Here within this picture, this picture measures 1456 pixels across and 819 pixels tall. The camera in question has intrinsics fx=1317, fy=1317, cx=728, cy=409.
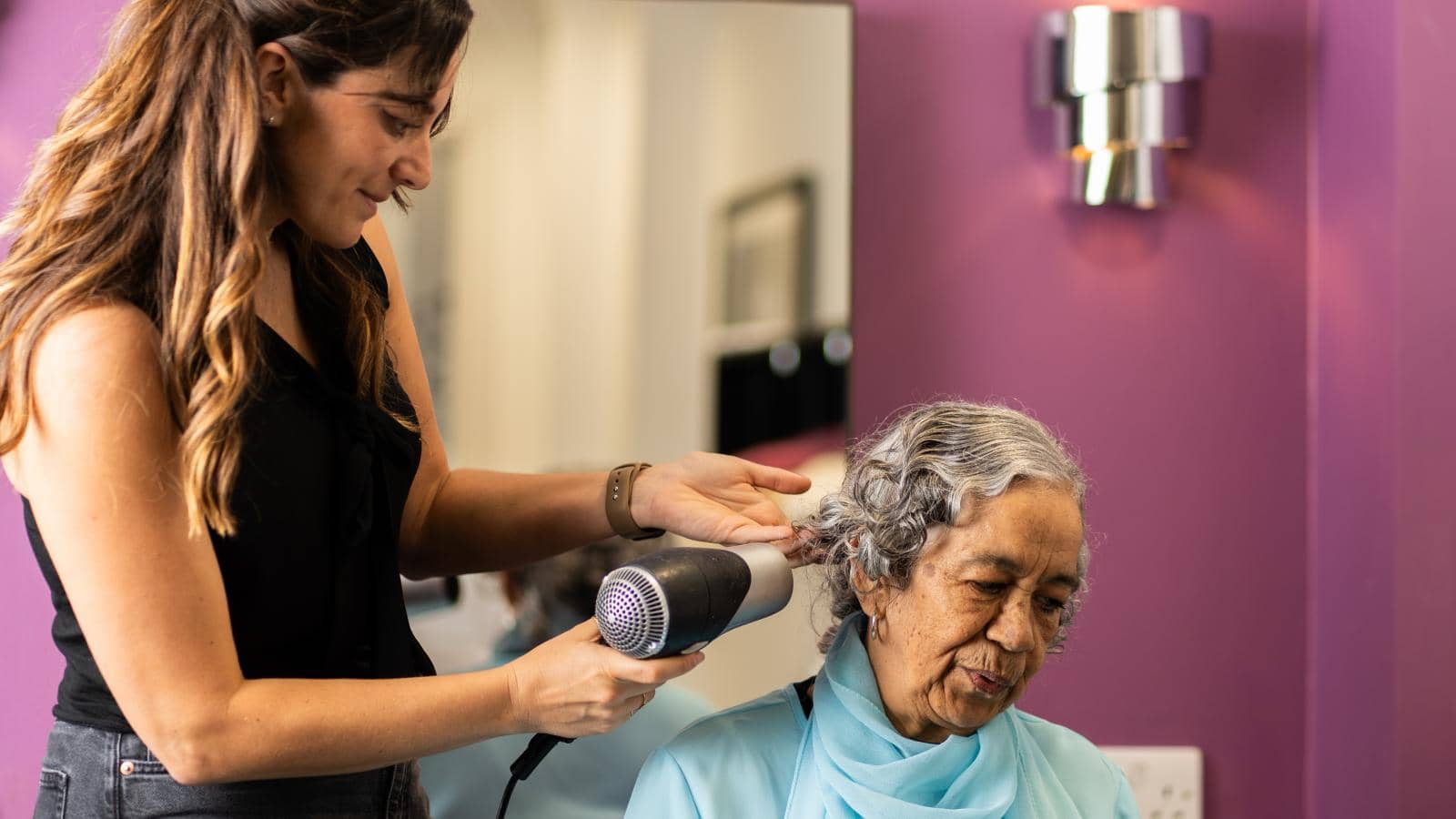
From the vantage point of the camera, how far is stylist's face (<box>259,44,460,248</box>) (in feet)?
4.02

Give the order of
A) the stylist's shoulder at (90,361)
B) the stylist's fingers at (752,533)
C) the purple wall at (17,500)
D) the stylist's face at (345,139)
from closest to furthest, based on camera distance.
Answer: the stylist's shoulder at (90,361)
the stylist's face at (345,139)
the stylist's fingers at (752,533)
the purple wall at (17,500)

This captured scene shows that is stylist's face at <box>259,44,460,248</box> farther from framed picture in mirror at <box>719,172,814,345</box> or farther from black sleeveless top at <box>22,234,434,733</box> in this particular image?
framed picture in mirror at <box>719,172,814,345</box>

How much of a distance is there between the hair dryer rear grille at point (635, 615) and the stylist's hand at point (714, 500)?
12.5 inches

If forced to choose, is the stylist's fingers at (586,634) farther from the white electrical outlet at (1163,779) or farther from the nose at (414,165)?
the white electrical outlet at (1163,779)

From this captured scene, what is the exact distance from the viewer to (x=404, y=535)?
1.65m

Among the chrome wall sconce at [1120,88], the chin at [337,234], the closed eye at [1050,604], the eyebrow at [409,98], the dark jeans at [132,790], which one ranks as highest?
the chrome wall sconce at [1120,88]

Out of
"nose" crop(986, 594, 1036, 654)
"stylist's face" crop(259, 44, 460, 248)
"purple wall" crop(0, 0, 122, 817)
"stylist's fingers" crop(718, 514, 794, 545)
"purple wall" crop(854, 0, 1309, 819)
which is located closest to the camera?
"stylist's face" crop(259, 44, 460, 248)

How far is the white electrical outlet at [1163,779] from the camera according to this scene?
2.33m

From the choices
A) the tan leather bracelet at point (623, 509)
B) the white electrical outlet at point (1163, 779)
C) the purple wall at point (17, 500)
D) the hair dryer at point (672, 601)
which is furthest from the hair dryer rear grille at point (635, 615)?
the white electrical outlet at point (1163, 779)

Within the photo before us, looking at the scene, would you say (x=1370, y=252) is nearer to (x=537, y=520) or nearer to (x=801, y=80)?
(x=801, y=80)

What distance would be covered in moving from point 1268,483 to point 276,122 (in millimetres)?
1861

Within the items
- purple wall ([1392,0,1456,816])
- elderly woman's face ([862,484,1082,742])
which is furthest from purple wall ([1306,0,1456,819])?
elderly woman's face ([862,484,1082,742])

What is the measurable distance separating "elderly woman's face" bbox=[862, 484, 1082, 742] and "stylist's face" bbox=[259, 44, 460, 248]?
2.29ft

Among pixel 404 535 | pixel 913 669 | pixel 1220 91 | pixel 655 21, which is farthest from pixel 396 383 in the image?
pixel 1220 91
